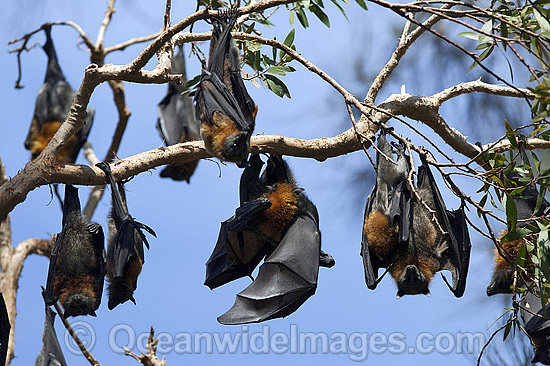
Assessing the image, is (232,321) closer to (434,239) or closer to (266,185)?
(266,185)

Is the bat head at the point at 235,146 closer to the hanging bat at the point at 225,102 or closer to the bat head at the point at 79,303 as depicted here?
the hanging bat at the point at 225,102

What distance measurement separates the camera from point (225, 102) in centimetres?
468

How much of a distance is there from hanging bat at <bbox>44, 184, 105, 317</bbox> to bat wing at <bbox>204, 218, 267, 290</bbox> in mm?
1043

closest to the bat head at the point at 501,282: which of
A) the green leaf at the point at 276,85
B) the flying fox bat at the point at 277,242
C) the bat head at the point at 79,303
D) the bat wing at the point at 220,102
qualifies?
the flying fox bat at the point at 277,242

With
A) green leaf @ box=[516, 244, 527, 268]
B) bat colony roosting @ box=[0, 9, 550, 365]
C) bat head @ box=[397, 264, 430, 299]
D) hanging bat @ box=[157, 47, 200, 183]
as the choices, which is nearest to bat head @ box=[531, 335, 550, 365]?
bat colony roosting @ box=[0, 9, 550, 365]

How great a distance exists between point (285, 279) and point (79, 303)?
78.0 inches

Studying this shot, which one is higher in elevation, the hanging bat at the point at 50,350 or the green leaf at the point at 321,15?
the green leaf at the point at 321,15

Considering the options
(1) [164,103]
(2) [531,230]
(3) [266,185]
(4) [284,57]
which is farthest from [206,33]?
(1) [164,103]

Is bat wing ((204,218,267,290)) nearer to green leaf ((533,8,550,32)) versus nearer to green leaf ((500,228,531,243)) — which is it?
green leaf ((500,228,531,243))

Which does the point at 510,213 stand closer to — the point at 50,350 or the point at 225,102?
the point at 225,102

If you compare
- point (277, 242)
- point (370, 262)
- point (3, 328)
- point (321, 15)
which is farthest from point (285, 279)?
point (3, 328)

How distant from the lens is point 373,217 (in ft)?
16.9

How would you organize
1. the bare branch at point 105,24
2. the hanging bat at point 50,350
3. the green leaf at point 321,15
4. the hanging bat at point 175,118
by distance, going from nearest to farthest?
1. the green leaf at point 321,15
2. the hanging bat at point 50,350
3. the bare branch at point 105,24
4. the hanging bat at point 175,118

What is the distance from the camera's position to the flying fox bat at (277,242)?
203 inches
